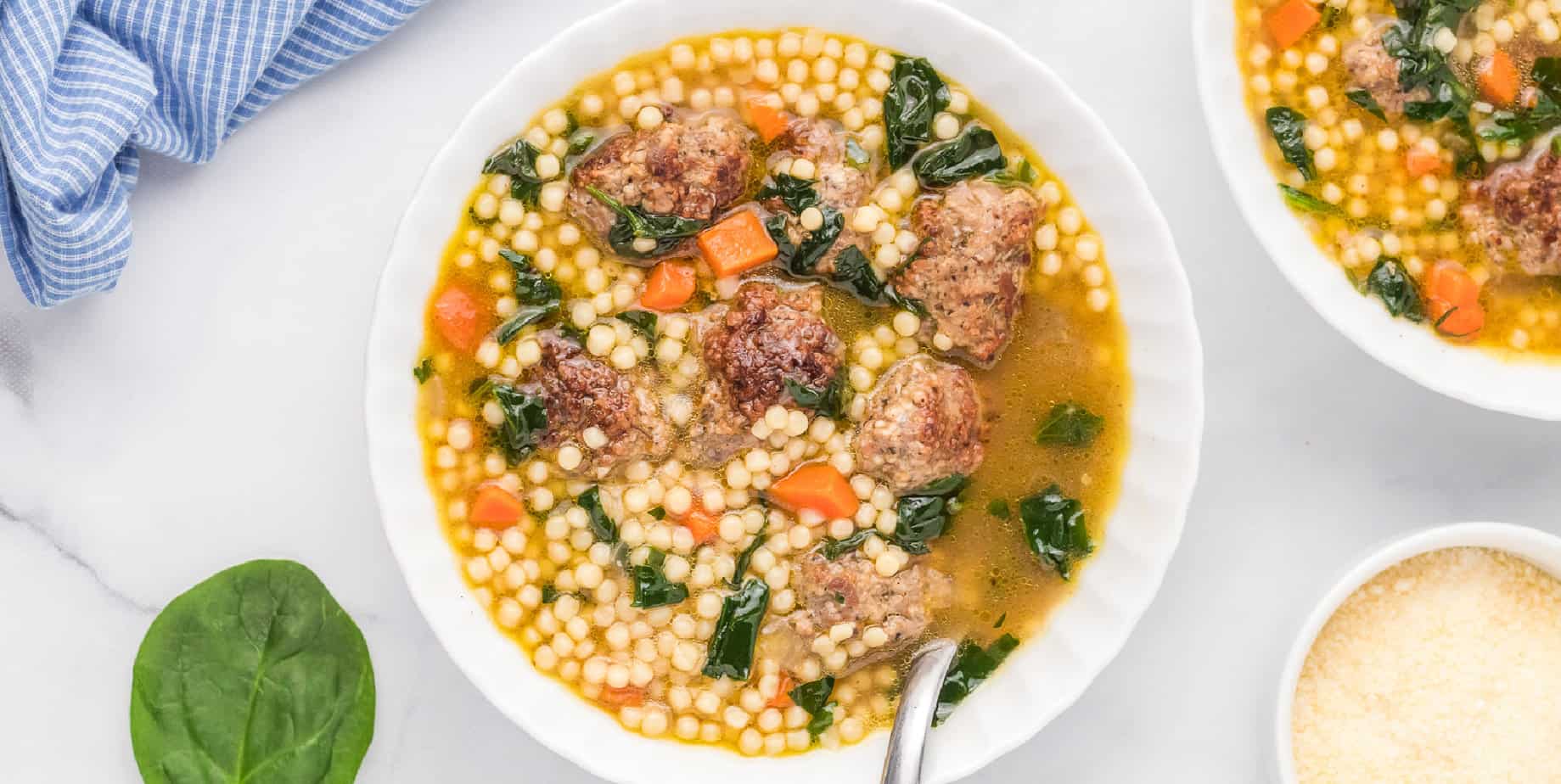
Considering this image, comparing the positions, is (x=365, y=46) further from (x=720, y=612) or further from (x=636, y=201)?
(x=720, y=612)

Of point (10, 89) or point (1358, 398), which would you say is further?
point (1358, 398)

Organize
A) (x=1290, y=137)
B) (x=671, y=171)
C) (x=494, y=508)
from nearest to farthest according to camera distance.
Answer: (x=671, y=171), (x=494, y=508), (x=1290, y=137)

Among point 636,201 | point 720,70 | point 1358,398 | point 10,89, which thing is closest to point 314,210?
point 10,89

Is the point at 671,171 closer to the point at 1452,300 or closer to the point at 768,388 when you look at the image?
the point at 768,388

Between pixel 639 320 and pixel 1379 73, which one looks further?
pixel 1379 73

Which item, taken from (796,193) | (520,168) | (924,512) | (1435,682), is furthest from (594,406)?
(1435,682)

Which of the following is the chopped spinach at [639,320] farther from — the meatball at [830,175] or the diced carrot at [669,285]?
the meatball at [830,175]
